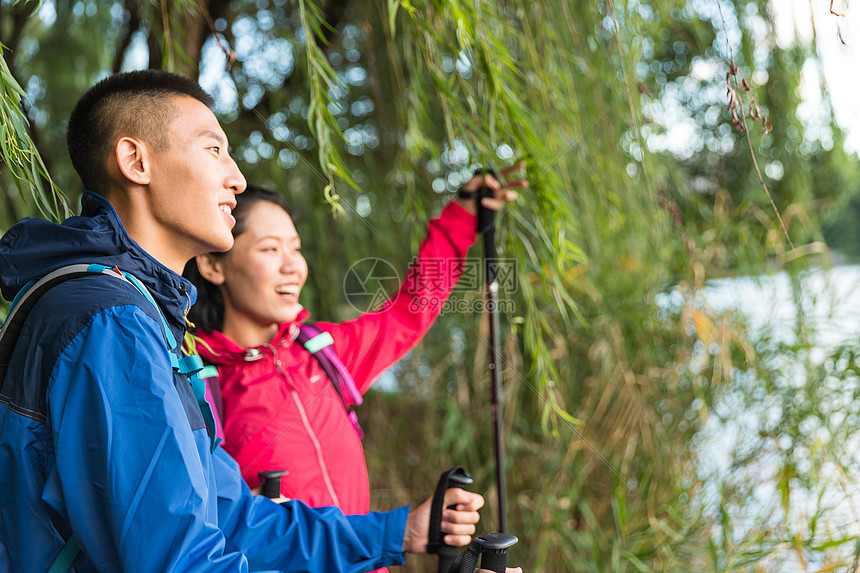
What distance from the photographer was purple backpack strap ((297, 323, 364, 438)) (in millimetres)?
1438

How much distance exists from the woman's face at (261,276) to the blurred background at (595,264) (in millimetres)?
277

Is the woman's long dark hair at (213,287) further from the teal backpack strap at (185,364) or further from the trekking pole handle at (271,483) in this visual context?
the teal backpack strap at (185,364)

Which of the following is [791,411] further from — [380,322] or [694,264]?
[380,322]

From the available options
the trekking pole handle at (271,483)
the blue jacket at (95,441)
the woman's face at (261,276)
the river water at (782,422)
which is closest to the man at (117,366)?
the blue jacket at (95,441)

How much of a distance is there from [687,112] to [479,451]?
191cm

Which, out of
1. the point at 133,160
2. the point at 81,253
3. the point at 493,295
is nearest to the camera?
the point at 81,253

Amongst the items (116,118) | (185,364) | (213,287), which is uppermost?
(116,118)

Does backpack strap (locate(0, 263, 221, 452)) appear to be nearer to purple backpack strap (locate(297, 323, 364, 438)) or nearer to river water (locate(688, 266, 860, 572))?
purple backpack strap (locate(297, 323, 364, 438))

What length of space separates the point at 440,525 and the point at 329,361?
1.45 ft

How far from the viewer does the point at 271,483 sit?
1202 mm

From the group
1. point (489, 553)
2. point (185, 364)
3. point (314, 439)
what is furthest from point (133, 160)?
point (489, 553)

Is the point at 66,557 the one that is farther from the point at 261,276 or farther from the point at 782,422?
the point at 782,422

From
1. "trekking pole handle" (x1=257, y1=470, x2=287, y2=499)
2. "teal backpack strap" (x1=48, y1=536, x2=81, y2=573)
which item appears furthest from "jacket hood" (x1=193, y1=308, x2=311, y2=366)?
"teal backpack strap" (x1=48, y1=536, x2=81, y2=573)

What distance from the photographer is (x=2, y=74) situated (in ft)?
3.34
